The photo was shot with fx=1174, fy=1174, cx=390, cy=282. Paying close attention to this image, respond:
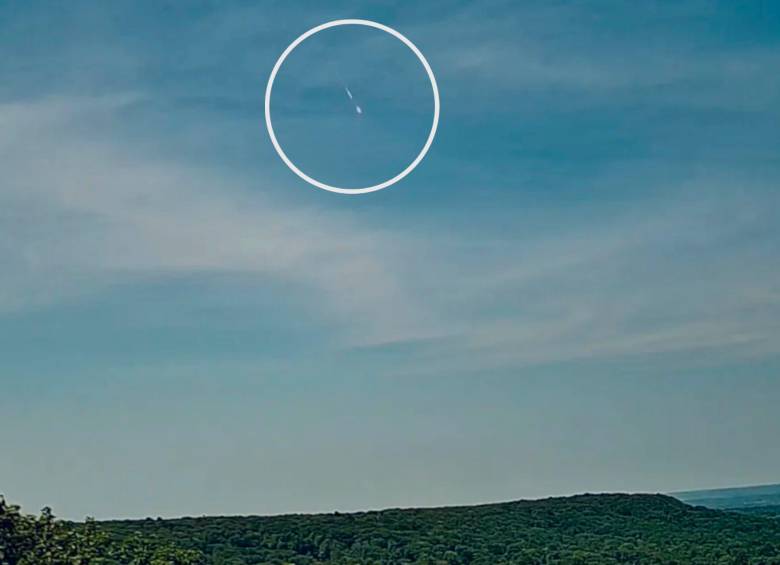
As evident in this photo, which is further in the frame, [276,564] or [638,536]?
[638,536]

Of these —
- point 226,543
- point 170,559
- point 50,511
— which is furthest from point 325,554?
point 50,511

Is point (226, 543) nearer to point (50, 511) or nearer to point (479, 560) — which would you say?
point (479, 560)

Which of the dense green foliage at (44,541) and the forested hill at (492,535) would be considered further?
the forested hill at (492,535)

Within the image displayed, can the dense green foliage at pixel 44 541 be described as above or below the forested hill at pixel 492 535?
below

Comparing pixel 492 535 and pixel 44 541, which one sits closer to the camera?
pixel 44 541

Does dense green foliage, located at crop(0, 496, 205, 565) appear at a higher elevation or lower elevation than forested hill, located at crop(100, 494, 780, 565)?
lower

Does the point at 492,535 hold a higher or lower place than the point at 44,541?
higher

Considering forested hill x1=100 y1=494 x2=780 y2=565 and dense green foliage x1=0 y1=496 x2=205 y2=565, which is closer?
dense green foliage x1=0 y1=496 x2=205 y2=565

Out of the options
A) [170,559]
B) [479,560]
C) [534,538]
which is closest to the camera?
[170,559]
